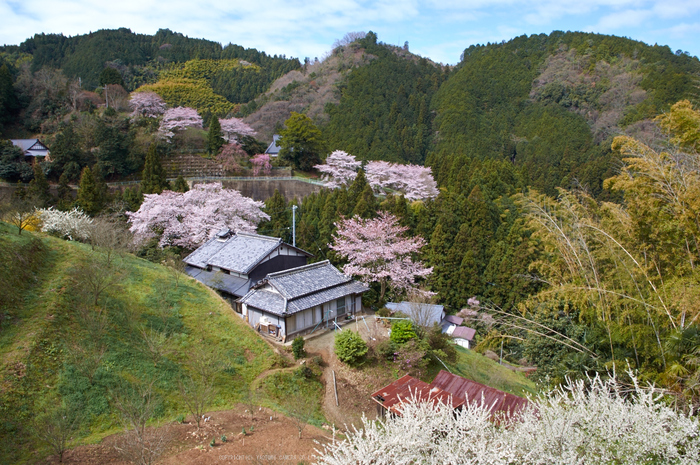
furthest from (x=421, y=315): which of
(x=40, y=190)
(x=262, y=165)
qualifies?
(x=262, y=165)

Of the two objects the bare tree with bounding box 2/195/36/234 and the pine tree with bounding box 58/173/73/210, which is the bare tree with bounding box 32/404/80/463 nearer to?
the bare tree with bounding box 2/195/36/234

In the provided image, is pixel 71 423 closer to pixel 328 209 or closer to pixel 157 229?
pixel 157 229

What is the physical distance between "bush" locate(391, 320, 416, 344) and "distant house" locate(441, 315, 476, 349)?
6499 mm

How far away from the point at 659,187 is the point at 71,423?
38.6ft

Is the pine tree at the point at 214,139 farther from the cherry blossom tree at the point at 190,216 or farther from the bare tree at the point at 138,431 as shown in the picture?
the bare tree at the point at 138,431

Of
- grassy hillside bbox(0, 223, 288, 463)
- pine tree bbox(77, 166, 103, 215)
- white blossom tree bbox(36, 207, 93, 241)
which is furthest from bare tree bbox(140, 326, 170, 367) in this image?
pine tree bbox(77, 166, 103, 215)

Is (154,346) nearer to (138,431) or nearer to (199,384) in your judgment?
(199,384)

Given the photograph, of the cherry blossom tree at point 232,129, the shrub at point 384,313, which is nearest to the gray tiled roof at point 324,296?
the shrub at point 384,313

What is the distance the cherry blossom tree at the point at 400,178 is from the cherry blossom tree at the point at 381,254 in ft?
38.7

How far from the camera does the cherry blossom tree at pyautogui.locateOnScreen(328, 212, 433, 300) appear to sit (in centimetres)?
1861

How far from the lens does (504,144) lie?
45.1 metres

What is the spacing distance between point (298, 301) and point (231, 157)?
74.5 feet

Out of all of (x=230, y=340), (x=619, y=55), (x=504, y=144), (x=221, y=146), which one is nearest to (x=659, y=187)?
(x=230, y=340)

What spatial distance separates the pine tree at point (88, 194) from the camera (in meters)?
22.9
